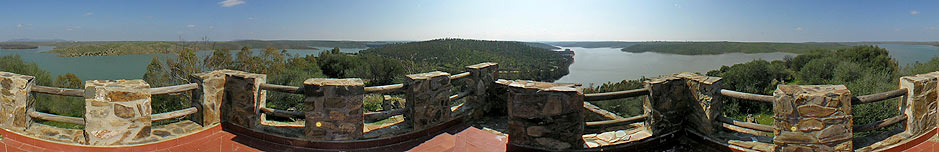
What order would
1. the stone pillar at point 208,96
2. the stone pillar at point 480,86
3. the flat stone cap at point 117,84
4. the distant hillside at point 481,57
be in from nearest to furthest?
the flat stone cap at point 117,84 < the stone pillar at point 208,96 < the stone pillar at point 480,86 < the distant hillside at point 481,57

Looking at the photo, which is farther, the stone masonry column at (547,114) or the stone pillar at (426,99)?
the stone pillar at (426,99)

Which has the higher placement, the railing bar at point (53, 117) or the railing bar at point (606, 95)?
the railing bar at point (606, 95)

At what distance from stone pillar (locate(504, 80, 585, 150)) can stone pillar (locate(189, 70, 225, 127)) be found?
3606 millimetres

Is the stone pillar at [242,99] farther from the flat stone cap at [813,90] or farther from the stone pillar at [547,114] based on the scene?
the flat stone cap at [813,90]

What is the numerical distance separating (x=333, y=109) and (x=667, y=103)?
12.1ft

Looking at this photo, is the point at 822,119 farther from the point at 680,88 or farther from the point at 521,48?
the point at 521,48

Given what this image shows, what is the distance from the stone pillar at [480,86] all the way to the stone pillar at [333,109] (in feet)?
6.39

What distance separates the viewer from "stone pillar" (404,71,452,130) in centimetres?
530

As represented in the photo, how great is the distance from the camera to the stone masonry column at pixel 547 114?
14.0 feet

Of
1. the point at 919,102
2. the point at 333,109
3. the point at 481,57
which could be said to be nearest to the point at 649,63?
the point at 481,57

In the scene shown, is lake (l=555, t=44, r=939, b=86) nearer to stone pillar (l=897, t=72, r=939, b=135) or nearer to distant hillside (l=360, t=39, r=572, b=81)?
distant hillside (l=360, t=39, r=572, b=81)

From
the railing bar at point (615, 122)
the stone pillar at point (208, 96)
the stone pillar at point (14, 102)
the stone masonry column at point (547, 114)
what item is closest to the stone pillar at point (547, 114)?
the stone masonry column at point (547, 114)

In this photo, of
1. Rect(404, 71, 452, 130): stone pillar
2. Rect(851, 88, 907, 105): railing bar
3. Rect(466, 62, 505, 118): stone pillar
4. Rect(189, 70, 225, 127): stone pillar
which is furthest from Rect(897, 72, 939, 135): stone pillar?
Rect(189, 70, 225, 127): stone pillar

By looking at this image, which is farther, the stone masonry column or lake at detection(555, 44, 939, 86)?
lake at detection(555, 44, 939, 86)
